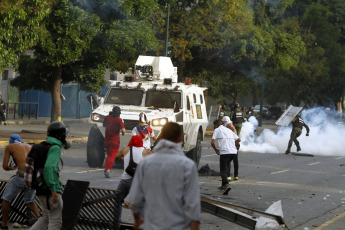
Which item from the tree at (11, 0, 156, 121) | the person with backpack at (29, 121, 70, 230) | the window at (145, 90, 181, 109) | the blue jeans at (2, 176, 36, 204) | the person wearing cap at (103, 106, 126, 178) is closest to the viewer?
the person with backpack at (29, 121, 70, 230)

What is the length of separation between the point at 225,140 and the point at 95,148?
16.4 ft

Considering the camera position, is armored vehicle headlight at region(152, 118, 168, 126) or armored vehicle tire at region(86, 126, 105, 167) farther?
armored vehicle tire at region(86, 126, 105, 167)

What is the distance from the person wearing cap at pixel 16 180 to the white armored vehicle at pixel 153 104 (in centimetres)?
904

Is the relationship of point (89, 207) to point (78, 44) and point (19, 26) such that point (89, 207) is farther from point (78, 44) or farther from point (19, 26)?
point (78, 44)

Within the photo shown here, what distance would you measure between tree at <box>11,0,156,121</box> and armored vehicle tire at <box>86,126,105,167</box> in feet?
28.5

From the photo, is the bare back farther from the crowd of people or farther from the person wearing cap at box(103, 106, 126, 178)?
the person wearing cap at box(103, 106, 126, 178)

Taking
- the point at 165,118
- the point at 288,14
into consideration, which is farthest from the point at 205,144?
the point at 288,14

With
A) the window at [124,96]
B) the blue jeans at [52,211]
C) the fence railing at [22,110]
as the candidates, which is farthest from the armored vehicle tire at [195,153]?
the fence railing at [22,110]

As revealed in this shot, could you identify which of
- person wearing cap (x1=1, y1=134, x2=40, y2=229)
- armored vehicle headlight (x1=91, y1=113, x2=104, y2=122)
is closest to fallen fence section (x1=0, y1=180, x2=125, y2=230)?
person wearing cap (x1=1, y1=134, x2=40, y2=229)

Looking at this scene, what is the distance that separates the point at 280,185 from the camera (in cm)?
1764

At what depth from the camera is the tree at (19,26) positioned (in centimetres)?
2320

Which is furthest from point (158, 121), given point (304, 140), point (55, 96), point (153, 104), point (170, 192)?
point (304, 140)

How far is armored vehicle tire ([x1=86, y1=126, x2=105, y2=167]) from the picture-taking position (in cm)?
1936

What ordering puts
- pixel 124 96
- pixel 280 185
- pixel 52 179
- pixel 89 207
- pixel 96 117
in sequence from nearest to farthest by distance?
pixel 52 179 < pixel 89 207 < pixel 280 185 < pixel 96 117 < pixel 124 96
